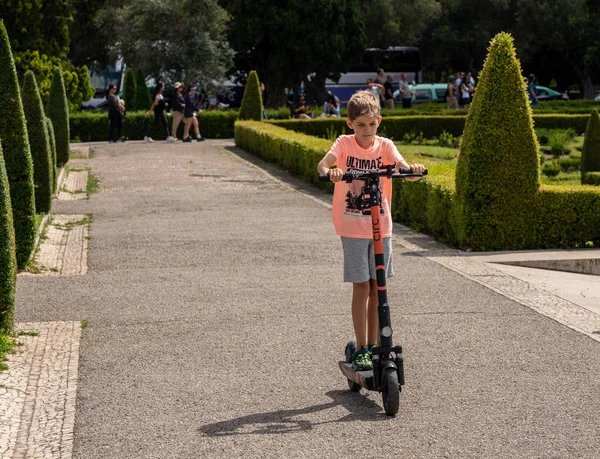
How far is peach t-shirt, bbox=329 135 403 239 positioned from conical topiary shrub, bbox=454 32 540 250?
5.56 metres

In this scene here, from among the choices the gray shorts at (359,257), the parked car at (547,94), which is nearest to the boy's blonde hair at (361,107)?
the gray shorts at (359,257)

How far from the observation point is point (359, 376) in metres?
5.54

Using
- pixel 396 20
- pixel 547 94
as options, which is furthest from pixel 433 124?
pixel 547 94

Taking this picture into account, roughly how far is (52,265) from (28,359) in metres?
3.99

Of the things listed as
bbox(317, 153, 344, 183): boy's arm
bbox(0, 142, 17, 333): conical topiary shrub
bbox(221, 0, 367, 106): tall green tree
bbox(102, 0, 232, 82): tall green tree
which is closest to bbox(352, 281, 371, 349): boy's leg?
bbox(317, 153, 344, 183): boy's arm

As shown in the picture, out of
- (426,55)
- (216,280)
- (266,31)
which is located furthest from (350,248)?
(426,55)

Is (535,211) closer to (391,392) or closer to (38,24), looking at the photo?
(391,392)

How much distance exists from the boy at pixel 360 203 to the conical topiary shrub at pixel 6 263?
2235 mm

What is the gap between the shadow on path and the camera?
5.08 metres

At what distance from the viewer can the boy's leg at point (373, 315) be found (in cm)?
580

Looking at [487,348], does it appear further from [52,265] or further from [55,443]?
[52,265]

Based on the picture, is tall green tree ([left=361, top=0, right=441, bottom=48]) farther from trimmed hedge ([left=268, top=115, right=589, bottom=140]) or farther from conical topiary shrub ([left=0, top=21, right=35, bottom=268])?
conical topiary shrub ([left=0, top=21, right=35, bottom=268])

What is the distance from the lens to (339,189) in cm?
Result: 566

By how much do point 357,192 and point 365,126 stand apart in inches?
13.4
